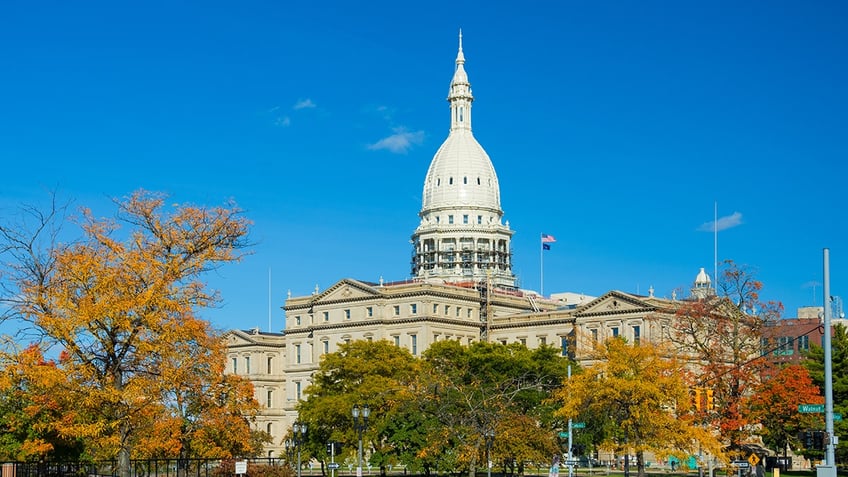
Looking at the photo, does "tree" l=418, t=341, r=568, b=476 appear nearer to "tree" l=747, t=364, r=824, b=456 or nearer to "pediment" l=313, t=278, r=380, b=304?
"tree" l=747, t=364, r=824, b=456

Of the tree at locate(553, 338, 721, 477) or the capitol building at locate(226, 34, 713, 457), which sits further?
the capitol building at locate(226, 34, 713, 457)

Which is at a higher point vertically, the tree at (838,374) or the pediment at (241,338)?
the pediment at (241,338)

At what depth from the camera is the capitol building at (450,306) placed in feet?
459

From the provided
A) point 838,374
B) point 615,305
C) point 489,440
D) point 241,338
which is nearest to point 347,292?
point 241,338

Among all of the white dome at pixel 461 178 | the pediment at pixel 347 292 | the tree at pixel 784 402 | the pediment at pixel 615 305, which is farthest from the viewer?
the white dome at pixel 461 178

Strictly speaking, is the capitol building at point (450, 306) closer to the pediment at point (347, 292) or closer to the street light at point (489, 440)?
the pediment at point (347, 292)

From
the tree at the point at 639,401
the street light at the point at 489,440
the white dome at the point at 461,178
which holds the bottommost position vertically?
the street light at the point at 489,440

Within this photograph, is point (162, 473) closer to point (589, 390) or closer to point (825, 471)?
point (589, 390)

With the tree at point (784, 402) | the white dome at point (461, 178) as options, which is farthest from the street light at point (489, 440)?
the white dome at point (461, 178)

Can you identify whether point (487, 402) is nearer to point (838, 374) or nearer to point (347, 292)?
point (838, 374)

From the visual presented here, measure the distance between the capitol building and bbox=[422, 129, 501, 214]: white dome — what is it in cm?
14

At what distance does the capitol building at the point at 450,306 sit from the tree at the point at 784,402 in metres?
27.3

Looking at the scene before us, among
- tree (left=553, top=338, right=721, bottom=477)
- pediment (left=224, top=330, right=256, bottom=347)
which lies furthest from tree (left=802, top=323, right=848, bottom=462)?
pediment (left=224, top=330, right=256, bottom=347)

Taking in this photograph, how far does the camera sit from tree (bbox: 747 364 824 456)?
8750cm
